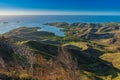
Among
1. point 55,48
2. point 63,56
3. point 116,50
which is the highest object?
point 63,56

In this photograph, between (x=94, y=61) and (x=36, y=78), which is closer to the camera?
(x=36, y=78)

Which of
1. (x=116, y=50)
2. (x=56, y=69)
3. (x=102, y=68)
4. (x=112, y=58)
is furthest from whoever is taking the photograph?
(x=116, y=50)

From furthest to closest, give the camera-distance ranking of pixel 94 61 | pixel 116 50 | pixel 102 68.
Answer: pixel 116 50
pixel 94 61
pixel 102 68

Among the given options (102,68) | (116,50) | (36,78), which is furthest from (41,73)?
(116,50)

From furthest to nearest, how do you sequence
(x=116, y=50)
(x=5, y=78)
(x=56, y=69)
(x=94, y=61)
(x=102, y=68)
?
(x=116, y=50) < (x=94, y=61) < (x=102, y=68) < (x=56, y=69) < (x=5, y=78)

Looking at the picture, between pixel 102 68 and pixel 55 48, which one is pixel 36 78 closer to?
pixel 102 68

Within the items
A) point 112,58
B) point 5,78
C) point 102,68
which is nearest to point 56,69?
point 5,78

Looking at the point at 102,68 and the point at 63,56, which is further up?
the point at 63,56

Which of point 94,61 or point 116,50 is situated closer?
point 94,61

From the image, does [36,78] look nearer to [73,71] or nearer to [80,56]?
[73,71]
